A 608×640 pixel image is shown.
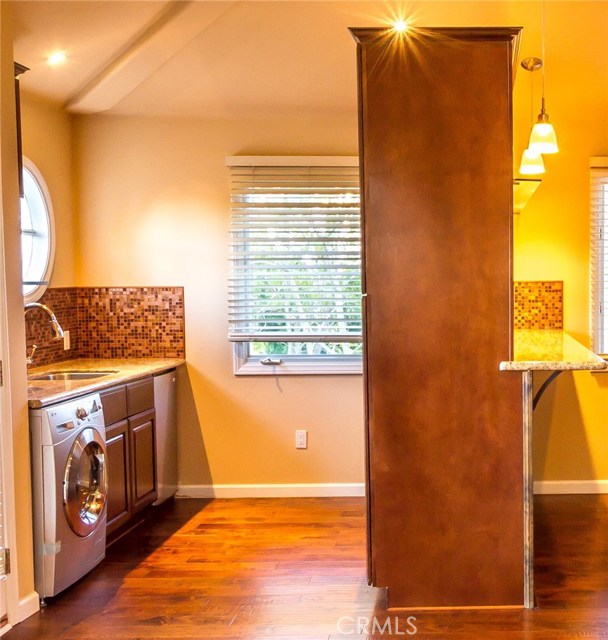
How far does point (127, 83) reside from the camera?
391 centimetres

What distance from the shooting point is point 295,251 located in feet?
14.2

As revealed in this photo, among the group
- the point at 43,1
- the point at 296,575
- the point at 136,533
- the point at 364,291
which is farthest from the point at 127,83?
the point at 296,575

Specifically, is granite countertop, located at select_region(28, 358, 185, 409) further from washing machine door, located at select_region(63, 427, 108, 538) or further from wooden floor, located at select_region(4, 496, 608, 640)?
wooden floor, located at select_region(4, 496, 608, 640)

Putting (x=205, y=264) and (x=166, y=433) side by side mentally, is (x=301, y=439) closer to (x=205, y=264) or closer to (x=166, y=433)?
(x=166, y=433)

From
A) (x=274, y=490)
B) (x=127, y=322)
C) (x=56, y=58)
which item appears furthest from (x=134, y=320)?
(x=56, y=58)

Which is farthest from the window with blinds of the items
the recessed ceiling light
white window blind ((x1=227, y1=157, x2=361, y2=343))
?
the recessed ceiling light

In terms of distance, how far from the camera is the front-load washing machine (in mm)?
2826

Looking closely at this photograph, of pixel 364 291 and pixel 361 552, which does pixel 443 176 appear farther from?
pixel 361 552

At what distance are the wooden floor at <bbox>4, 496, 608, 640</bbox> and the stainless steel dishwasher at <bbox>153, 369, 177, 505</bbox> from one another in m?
0.19

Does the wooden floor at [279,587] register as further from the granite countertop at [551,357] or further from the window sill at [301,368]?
the granite countertop at [551,357]

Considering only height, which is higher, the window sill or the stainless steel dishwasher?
the window sill

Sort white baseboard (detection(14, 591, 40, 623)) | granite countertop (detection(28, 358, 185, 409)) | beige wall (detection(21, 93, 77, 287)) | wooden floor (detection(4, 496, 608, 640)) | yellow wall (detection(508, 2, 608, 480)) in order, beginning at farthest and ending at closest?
yellow wall (detection(508, 2, 608, 480)) < beige wall (detection(21, 93, 77, 287)) < granite countertop (detection(28, 358, 185, 409)) < white baseboard (detection(14, 591, 40, 623)) < wooden floor (detection(4, 496, 608, 640))

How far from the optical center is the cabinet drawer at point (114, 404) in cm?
336
